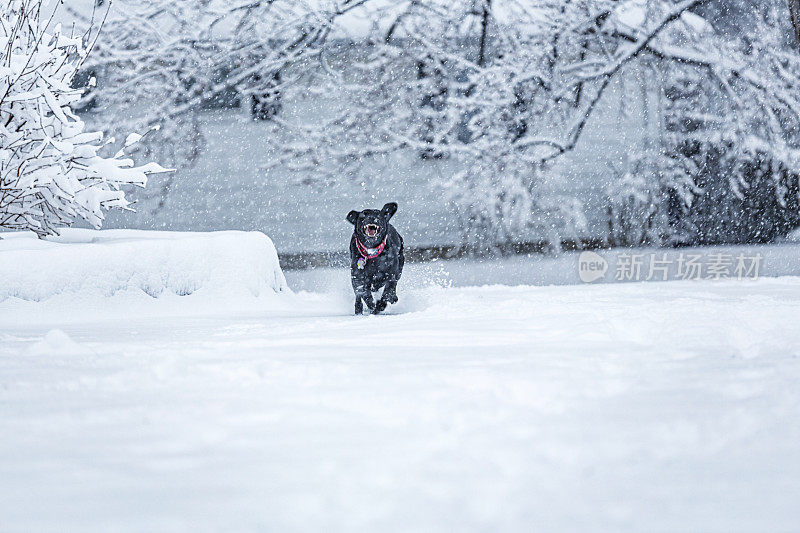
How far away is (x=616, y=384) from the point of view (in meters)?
2.73

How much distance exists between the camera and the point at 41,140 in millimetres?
6418

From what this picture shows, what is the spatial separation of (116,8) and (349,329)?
9.50 meters

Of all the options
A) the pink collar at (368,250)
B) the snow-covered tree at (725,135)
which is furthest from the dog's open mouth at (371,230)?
the snow-covered tree at (725,135)

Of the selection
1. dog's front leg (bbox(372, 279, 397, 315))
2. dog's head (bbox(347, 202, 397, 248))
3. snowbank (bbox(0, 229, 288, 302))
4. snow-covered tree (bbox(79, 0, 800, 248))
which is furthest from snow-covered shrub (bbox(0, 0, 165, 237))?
snow-covered tree (bbox(79, 0, 800, 248))

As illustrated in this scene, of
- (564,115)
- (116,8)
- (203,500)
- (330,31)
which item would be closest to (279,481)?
(203,500)

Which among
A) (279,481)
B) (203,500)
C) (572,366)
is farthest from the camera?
(572,366)

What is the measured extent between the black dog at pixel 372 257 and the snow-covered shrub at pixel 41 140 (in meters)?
1.91

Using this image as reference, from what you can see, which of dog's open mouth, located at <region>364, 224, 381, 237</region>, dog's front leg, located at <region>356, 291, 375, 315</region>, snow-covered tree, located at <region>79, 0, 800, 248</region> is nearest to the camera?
dog's open mouth, located at <region>364, 224, 381, 237</region>

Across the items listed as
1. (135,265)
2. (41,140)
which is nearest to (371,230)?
(135,265)

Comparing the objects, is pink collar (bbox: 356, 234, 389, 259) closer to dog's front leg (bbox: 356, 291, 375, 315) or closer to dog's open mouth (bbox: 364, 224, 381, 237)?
dog's open mouth (bbox: 364, 224, 381, 237)

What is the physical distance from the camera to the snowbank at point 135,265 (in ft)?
19.9

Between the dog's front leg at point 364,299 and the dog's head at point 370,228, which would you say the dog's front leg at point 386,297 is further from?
the dog's head at point 370,228

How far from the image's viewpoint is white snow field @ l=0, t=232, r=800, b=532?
5.20ft

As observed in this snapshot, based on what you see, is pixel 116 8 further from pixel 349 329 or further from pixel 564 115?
pixel 349 329
